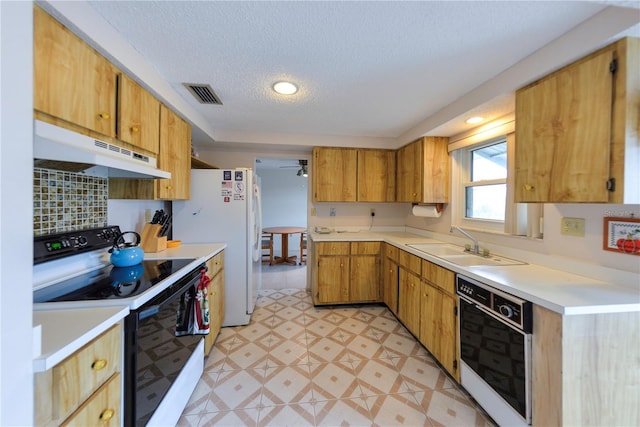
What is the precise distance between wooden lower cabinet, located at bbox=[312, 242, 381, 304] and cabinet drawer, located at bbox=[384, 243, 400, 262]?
0.36ft

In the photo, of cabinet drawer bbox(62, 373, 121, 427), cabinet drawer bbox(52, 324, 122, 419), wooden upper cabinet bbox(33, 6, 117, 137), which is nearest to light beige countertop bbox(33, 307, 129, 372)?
cabinet drawer bbox(52, 324, 122, 419)

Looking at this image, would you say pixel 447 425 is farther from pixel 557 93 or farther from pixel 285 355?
pixel 557 93

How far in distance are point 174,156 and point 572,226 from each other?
9.51 feet

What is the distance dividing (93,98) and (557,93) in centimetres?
239

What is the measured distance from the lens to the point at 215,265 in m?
2.20

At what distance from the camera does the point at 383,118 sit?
255 cm

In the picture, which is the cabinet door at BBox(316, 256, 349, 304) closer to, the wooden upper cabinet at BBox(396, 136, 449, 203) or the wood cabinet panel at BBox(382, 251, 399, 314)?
the wood cabinet panel at BBox(382, 251, 399, 314)

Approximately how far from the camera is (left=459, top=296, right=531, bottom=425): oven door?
1226 millimetres

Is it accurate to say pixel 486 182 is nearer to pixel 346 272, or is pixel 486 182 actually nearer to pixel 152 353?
pixel 346 272

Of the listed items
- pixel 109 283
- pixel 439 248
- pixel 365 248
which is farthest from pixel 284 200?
pixel 109 283

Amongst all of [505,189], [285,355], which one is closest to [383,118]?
[505,189]

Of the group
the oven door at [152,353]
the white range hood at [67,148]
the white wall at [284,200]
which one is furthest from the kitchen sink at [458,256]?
the white wall at [284,200]

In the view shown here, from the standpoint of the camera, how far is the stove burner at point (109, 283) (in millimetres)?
1101

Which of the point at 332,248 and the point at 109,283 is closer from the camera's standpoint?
the point at 109,283
